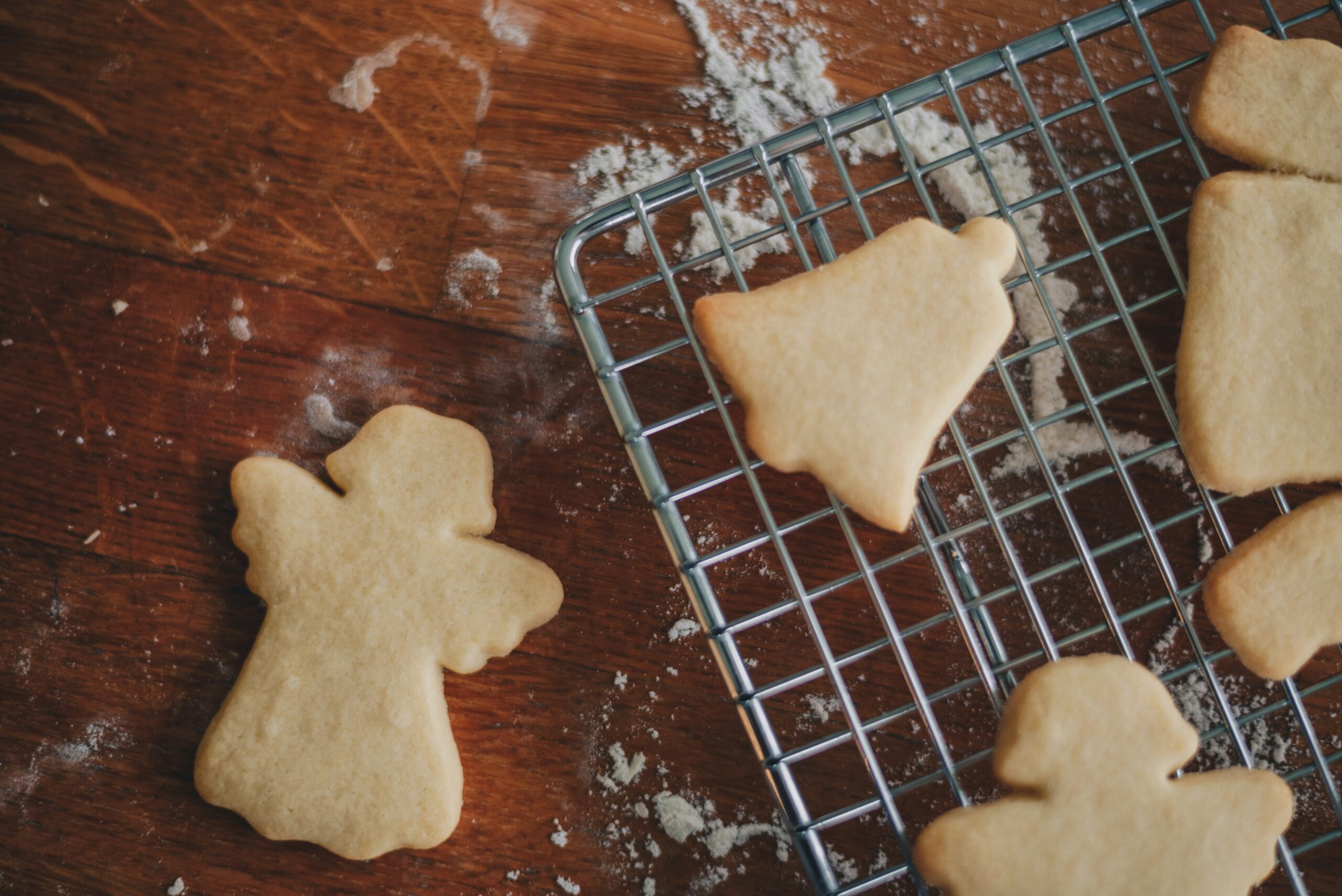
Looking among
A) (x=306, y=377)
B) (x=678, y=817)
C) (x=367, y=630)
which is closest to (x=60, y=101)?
(x=306, y=377)

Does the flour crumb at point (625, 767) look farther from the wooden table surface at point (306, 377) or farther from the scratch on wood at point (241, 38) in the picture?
the scratch on wood at point (241, 38)

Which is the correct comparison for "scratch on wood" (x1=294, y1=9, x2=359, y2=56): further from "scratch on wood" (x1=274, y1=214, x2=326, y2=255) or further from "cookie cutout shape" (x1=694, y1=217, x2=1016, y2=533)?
"cookie cutout shape" (x1=694, y1=217, x2=1016, y2=533)

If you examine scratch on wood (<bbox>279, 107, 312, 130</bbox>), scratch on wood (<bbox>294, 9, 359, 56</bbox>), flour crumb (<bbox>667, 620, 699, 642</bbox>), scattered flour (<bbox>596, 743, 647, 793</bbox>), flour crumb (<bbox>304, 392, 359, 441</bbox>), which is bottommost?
scattered flour (<bbox>596, 743, 647, 793</bbox>)

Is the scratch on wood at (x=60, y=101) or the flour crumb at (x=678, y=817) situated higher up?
the scratch on wood at (x=60, y=101)

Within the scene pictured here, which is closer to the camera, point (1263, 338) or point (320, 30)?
point (1263, 338)

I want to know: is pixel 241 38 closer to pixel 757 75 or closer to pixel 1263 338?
pixel 757 75

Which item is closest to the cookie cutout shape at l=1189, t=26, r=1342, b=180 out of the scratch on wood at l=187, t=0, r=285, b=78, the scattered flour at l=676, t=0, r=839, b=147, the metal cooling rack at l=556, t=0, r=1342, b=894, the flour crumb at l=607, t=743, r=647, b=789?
the metal cooling rack at l=556, t=0, r=1342, b=894

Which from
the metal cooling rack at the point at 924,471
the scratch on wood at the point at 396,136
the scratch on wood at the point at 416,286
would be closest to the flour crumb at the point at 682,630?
the metal cooling rack at the point at 924,471
